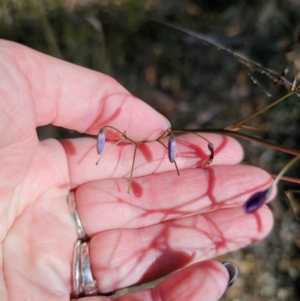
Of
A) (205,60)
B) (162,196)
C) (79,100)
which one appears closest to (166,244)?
(162,196)

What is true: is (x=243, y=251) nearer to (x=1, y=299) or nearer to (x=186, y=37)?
(x=186, y=37)

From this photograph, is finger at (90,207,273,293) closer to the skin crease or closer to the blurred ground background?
the skin crease

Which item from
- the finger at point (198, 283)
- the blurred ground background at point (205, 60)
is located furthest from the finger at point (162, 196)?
the blurred ground background at point (205, 60)

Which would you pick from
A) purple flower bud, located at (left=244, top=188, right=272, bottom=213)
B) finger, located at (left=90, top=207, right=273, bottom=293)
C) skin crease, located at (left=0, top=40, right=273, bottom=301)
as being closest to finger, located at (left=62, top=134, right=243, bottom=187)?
skin crease, located at (left=0, top=40, right=273, bottom=301)

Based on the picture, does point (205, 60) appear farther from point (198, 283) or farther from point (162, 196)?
point (198, 283)

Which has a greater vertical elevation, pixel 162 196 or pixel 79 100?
pixel 79 100

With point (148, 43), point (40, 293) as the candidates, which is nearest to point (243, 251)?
point (148, 43)
